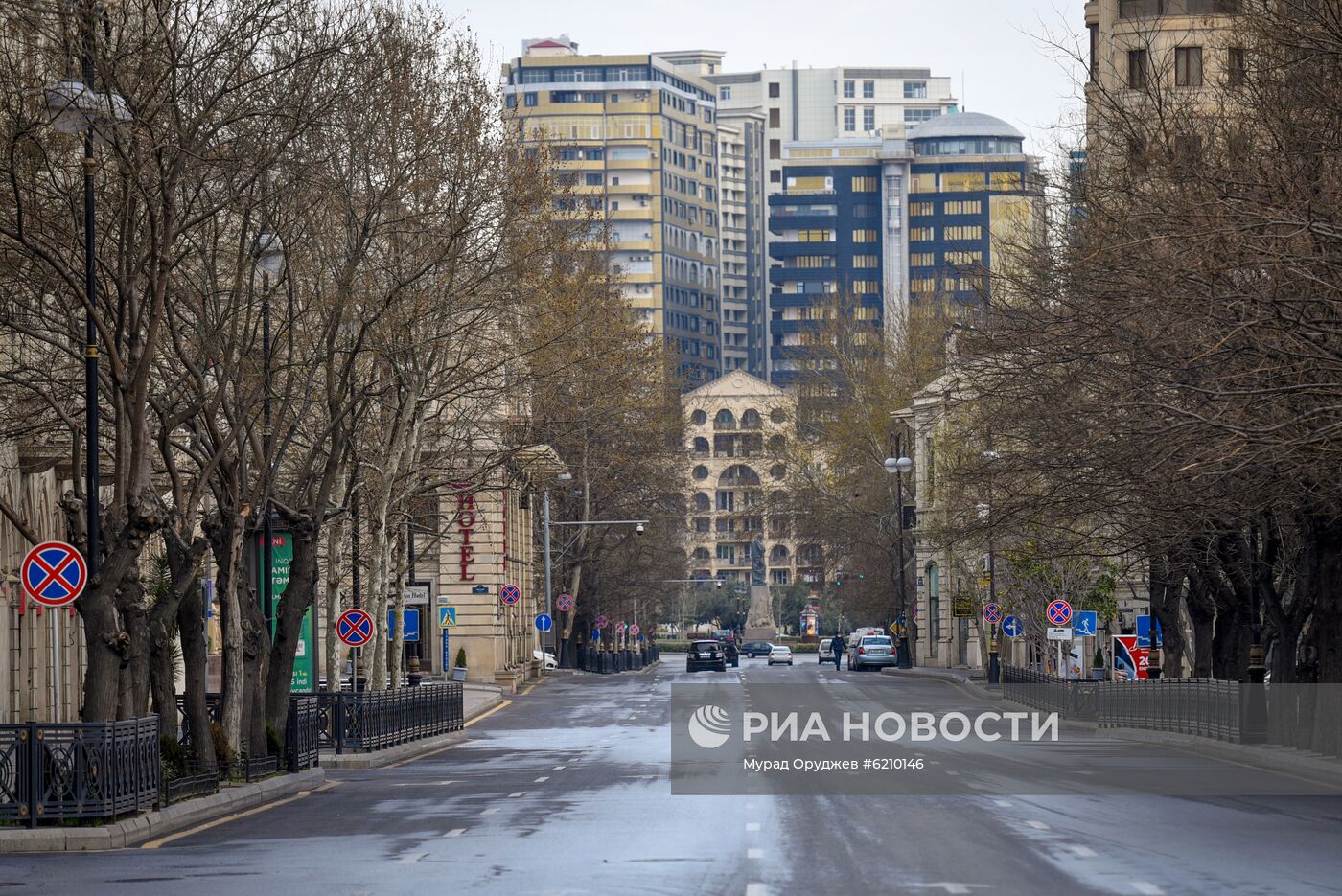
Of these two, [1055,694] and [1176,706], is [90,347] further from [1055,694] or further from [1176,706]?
[1055,694]

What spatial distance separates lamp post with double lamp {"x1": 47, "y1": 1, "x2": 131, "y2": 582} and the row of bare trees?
0.16m

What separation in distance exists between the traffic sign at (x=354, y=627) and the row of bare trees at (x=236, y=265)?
1.12 meters

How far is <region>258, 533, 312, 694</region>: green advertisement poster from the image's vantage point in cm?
3488

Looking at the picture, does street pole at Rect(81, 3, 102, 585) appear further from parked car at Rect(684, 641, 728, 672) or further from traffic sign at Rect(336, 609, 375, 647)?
parked car at Rect(684, 641, 728, 672)

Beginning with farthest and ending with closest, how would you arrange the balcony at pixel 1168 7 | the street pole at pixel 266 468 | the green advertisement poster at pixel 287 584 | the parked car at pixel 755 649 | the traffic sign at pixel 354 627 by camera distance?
the parked car at pixel 755 649, the balcony at pixel 1168 7, the traffic sign at pixel 354 627, the green advertisement poster at pixel 287 584, the street pole at pixel 266 468

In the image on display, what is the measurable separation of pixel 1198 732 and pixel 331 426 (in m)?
16.1

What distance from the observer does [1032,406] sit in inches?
1358

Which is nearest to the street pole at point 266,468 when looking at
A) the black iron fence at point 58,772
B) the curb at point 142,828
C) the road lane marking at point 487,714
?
the curb at point 142,828

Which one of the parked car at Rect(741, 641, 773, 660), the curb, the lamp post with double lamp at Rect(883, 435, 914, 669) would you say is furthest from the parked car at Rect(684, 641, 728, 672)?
the curb

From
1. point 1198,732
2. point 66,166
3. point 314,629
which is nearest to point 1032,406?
point 1198,732

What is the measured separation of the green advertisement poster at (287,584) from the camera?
114ft

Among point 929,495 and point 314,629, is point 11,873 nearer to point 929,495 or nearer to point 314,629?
point 314,629

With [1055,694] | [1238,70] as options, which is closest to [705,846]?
[1238,70]

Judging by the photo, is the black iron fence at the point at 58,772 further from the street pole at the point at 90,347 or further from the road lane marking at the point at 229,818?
the street pole at the point at 90,347
